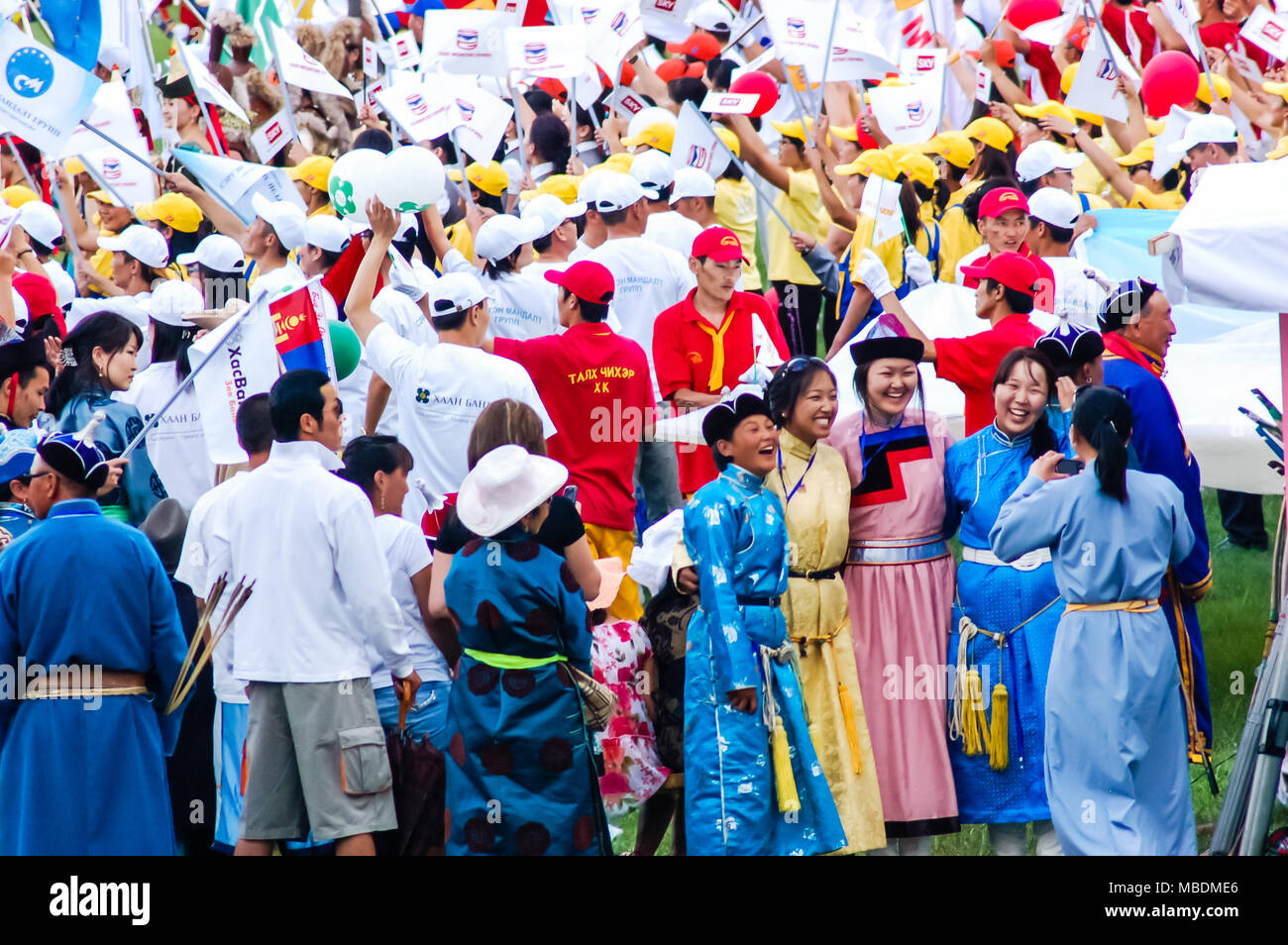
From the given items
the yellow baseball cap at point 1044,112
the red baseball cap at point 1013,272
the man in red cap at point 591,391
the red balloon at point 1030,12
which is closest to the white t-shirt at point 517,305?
the man in red cap at point 591,391

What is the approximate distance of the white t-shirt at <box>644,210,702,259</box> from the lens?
10516 mm

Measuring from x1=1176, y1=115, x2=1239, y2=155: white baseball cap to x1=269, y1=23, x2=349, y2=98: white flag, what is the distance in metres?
5.97

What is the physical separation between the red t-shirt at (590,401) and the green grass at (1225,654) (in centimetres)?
151

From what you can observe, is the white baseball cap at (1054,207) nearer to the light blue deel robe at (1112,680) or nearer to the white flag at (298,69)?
the light blue deel robe at (1112,680)

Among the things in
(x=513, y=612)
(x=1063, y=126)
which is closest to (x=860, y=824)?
(x=513, y=612)

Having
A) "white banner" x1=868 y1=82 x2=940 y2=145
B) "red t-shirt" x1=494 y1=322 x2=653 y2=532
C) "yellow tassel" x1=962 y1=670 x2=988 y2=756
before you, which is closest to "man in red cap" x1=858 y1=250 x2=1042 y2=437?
"red t-shirt" x1=494 y1=322 x2=653 y2=532

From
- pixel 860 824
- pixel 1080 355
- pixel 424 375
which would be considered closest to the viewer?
pixel 860 824

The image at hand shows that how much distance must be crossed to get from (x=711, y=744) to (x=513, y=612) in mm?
868

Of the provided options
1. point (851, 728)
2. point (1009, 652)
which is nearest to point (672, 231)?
point (1009, 652)

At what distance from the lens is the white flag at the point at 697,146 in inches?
453

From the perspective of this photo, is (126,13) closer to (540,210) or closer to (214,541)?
(540,210)

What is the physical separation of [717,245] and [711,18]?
7.97 metres

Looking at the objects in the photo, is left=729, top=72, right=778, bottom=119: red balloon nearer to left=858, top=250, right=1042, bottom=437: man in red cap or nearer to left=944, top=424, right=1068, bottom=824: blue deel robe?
left=858, top=250, right=1042, bottom=437: man in red cap
